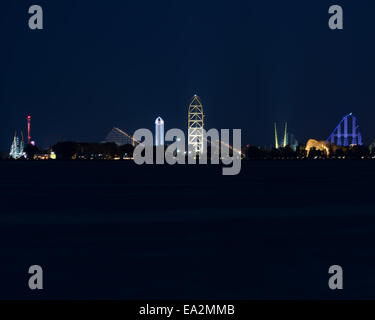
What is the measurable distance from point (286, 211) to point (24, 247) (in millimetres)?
16899

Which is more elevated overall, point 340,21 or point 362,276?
point 340,21

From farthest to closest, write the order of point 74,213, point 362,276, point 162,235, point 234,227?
point 74,213
point 234,227
point 162,235
point 362,276

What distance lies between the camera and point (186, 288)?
580 inches

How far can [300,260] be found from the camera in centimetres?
1848

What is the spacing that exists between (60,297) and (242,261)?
Answer: 241 inches

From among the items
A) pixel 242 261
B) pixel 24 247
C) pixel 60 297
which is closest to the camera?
pixel 60 297

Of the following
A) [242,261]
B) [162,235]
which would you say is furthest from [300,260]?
[162,235]
